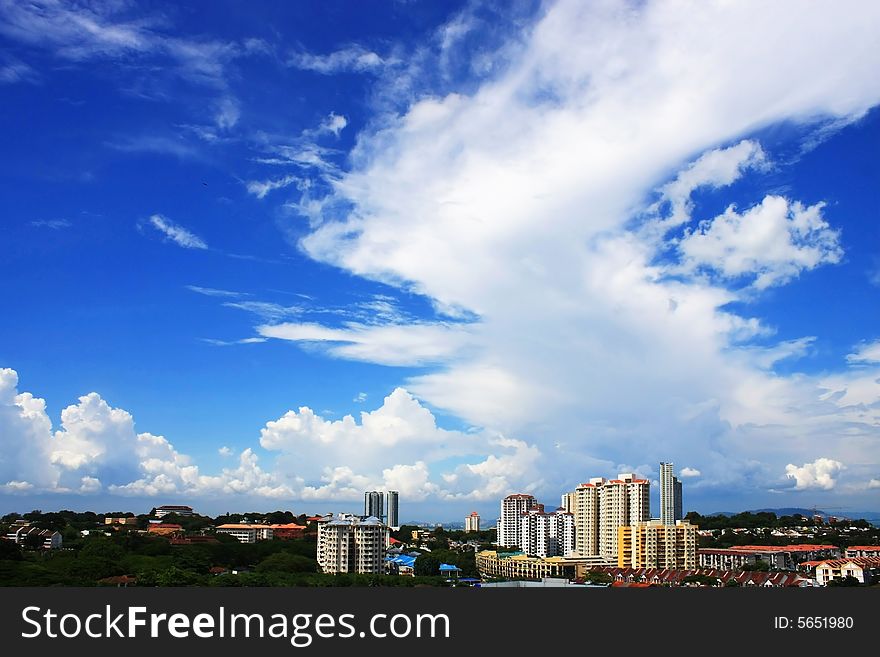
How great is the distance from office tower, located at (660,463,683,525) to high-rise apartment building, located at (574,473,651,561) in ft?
22.5

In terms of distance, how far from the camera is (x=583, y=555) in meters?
34.2

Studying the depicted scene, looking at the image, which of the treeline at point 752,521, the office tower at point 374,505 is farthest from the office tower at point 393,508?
the treeline at point 752,521

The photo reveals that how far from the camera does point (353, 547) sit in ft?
88.0

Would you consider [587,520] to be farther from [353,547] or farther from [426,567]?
[353,547]

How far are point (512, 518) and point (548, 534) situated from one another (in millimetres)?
6122

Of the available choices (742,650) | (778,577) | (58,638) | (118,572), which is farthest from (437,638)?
(778,577)

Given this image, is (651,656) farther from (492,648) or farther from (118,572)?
(118,572)

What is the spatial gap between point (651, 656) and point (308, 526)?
3506 cm

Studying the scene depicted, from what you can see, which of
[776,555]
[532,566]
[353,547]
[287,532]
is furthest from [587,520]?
[287,532]

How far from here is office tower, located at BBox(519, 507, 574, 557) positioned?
37188mm

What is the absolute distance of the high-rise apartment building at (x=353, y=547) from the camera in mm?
26594

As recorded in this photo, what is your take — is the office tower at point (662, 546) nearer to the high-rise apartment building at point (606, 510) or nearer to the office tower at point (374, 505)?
the high-rise apartment building at point (606, 510)

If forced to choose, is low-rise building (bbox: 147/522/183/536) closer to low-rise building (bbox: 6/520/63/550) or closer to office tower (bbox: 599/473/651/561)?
low-rise building (bbox: 6/520/63/550)

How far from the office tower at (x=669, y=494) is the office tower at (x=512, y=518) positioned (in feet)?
25.3
